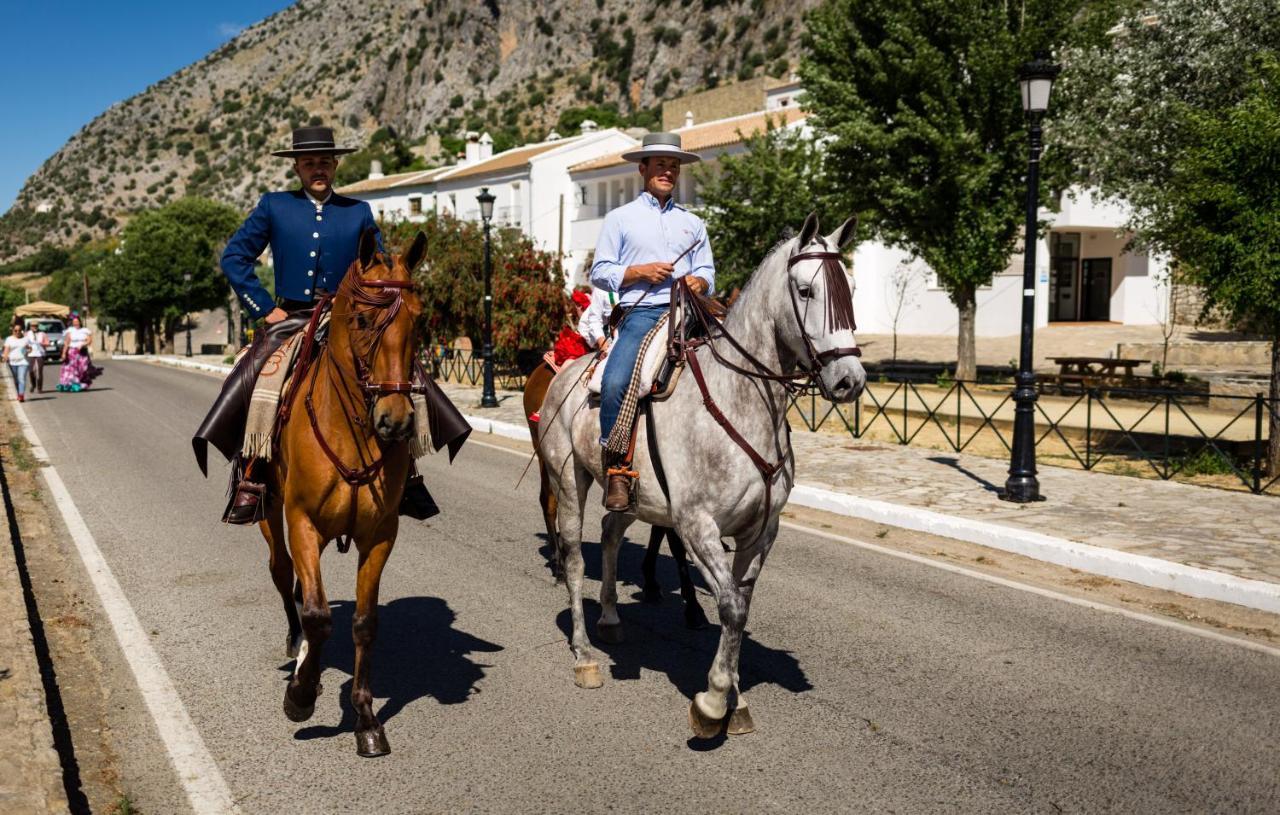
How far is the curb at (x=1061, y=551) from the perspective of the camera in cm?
741

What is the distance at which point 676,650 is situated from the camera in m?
6.20

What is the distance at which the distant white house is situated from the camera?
182 ft

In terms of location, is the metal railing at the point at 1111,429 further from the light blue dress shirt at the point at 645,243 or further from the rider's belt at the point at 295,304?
the rider's belt at the point at 295,304

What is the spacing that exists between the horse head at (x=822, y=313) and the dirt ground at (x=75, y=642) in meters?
3.49

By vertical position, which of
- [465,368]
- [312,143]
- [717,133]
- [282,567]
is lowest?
[282,567]

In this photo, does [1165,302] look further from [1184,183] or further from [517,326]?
[1184,183]

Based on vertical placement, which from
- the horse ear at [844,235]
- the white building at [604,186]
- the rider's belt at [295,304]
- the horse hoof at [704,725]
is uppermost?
the white building at [604,186]

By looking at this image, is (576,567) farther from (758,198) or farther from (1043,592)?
(758,198)

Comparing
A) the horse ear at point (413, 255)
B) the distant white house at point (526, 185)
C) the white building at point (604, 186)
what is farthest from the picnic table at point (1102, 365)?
the distant white house at point (526, 185)

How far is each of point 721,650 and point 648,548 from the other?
2.92 metres

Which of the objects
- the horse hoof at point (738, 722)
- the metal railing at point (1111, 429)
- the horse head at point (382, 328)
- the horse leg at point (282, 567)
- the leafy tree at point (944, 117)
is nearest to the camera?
the horse head at point (382, 328)

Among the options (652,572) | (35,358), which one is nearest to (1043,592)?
(652,572)

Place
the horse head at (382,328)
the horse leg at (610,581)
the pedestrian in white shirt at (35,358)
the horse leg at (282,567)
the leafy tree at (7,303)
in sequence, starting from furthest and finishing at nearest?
the leafy tree at (7,303) < the pedestrian in white shirt at (35,358) < the horse leg at (610,581) < the horse leg at (282,567) < the horse head at (382,328)

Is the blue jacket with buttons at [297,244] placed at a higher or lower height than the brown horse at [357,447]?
higher
